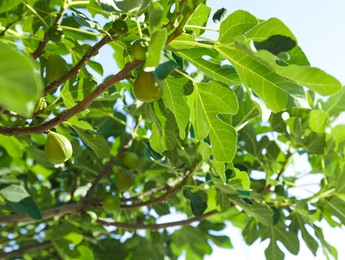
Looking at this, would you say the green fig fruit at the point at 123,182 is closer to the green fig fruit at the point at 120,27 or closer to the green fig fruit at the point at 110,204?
the green fig fruit at the point at 110,204

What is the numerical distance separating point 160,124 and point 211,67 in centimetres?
20

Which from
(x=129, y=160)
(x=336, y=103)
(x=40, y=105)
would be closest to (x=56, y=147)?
(x=40, y=105)

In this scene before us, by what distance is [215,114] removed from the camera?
4.23 feet

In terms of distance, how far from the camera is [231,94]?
4.17ft

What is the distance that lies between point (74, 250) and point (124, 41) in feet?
4.19

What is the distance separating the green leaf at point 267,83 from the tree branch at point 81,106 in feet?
0.65

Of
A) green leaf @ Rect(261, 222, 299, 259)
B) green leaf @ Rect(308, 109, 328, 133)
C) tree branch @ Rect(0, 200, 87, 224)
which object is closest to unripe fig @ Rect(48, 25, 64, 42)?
tree branch @ Rect(0, 200, 87, 224)

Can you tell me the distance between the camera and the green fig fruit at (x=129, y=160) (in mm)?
2107

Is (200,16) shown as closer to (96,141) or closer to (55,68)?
(55,68)

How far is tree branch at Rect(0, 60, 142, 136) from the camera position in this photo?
3.60ft

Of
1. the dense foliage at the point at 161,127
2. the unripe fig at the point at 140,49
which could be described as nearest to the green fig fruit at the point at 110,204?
the dense foliage at the point at 161,127

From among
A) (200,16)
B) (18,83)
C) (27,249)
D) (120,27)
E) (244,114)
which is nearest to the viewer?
(18,83)

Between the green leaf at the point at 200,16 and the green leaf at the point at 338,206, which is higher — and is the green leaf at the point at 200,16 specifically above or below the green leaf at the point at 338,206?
above

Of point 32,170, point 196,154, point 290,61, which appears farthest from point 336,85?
point 32,170
